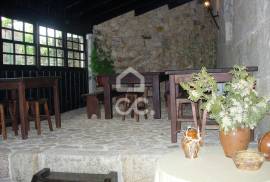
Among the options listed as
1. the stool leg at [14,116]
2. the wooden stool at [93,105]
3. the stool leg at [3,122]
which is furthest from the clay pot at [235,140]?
the wooden stool at [93,105]

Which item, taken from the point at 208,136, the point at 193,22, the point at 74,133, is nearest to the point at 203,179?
the point at 208,136

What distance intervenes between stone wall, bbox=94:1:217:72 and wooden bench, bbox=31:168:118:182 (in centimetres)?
618

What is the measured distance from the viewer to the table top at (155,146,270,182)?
1.68m

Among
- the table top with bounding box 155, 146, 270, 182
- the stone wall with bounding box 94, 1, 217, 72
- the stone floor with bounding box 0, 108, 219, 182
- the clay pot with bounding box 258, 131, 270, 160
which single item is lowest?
the stone floor with bounding box 0, 108, 219, 182

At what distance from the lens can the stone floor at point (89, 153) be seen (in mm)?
3096

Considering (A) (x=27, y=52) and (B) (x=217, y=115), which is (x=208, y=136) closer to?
(B) (x=217, y=115)

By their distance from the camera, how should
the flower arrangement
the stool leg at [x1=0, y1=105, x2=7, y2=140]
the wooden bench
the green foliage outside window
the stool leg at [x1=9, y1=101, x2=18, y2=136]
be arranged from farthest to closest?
1. the green foliage outside window
2. the stool leg at [x1=9, y1=101, x2=18, y2=136]
3. the stool leg at [x1=0, y1=105, x2=7, y2=140]
4. the wooden bench
5. the flower arrangement

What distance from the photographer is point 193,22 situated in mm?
9469

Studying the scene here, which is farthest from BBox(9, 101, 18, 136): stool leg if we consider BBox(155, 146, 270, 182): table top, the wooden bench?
BBox(155, 146, 270, 182): table top

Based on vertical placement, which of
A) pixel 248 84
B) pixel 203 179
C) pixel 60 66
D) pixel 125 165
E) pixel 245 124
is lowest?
pixel 125 165

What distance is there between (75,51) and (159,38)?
8.86 feet

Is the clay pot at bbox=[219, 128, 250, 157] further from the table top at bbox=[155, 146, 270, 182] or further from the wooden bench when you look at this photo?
the wooden bench

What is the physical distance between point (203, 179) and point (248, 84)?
0.75 meters

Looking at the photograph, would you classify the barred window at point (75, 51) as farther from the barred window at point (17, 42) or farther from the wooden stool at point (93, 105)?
the wooden stool at point (93, 105)
